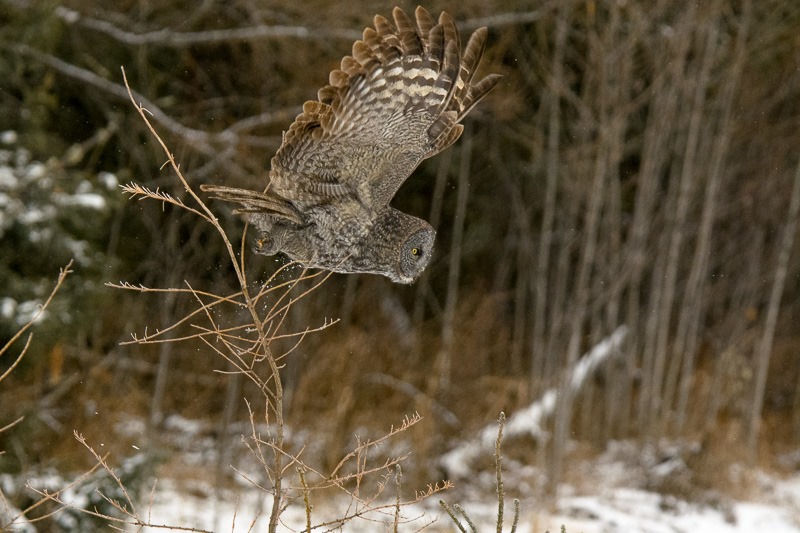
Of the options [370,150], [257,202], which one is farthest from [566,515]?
[257,202]

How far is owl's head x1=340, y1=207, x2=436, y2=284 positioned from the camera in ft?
8.80

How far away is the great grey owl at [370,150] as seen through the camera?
108 inches

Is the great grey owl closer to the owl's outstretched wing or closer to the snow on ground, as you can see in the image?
the owl's outstretched wing

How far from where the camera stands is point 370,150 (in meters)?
2.99

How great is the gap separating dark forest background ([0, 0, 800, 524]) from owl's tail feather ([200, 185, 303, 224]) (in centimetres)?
251

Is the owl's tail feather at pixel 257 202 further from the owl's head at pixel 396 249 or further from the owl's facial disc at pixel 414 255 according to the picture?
the owl's facial disc at pixel 414 255

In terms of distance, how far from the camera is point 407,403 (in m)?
9.43

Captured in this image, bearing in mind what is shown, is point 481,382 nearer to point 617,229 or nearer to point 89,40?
point 617,229

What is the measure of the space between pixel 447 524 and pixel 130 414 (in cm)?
326

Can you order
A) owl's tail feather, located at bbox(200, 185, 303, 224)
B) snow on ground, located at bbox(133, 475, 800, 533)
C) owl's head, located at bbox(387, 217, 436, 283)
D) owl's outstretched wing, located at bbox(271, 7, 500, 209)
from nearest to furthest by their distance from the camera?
owl's tail feather, located at bbox(200, 185, 303, 224) < owl's head, located at bbox(387, 217, 436, 283) < owl's outstretched wing, located at bbox(271, 7, 500, 209) < snow on ground, located at bbox(133, 475, 800, 533)

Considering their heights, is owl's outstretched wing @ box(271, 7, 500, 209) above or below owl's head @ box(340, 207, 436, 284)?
above

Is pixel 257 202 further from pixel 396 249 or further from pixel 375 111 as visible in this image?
pixel 375 111

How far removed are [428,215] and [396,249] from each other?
9.88 meters

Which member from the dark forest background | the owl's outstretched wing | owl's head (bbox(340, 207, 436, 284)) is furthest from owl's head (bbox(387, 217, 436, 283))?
the dark forest background
